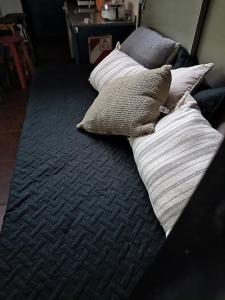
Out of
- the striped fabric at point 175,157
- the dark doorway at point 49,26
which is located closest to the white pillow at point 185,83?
the striped fabric at point 175,157

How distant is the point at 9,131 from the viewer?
2098 mm

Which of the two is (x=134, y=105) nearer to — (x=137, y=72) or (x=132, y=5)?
(x=137, y=72)

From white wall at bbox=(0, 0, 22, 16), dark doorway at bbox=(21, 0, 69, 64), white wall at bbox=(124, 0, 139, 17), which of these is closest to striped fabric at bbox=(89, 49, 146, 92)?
white wall at bbox=(124, 0, 139, 17)

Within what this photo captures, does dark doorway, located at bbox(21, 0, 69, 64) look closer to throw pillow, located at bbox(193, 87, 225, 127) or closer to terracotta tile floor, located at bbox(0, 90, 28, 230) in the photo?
terracotta tile floor, located at bbox(0, 90, 28, 230)

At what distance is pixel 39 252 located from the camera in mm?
735

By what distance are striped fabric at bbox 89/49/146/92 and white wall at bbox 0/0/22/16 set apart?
128 inches

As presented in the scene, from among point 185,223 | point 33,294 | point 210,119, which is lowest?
point 33,294

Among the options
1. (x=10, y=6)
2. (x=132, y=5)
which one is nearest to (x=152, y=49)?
(x=132, y=5)

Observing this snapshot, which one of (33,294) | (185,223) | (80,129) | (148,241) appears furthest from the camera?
(80,129)

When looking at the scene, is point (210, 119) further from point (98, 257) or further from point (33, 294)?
point (33, 294)

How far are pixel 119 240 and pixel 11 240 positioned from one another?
370 mm

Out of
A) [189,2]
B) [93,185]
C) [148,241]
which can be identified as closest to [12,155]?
[93,185]

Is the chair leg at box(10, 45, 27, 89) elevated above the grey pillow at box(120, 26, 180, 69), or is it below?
below

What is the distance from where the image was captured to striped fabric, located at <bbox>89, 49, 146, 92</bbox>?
1.30 meters
